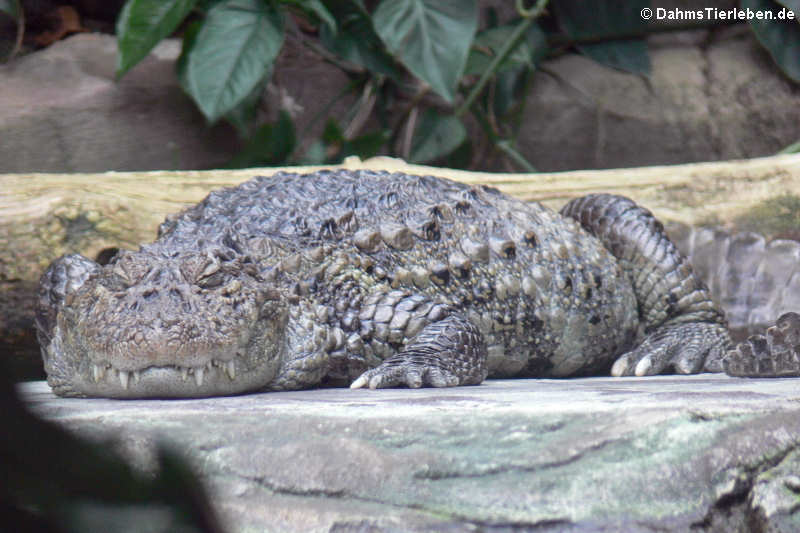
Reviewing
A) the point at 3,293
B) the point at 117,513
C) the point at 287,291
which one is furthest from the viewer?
the point at 3,293

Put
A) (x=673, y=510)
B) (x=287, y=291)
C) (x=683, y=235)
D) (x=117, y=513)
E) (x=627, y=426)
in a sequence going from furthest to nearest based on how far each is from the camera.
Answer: (x=683, y=235)
(x=287, y=291)
(x=627, y=426)
(x=673, y=510)
(x=117, y=513)

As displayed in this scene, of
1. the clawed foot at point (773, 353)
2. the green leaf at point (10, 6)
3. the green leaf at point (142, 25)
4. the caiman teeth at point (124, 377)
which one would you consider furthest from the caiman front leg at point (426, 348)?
the green leaf at point (10, 6)

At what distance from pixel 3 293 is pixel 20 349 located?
262mm

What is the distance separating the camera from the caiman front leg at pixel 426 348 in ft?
8.48

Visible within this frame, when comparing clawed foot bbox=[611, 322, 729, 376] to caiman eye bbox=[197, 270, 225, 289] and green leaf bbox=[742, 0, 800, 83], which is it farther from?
green leaf bbox=[742, 0, 800, 83]

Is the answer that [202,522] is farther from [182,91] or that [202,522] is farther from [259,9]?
[182,91]

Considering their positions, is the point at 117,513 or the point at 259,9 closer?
the point at 117,513

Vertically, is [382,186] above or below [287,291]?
above

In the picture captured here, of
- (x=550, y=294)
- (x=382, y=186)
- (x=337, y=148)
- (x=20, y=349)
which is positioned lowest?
(x=20, y=349)

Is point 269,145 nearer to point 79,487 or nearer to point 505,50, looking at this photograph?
point 505,50

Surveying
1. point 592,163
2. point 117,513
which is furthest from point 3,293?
point 592,163

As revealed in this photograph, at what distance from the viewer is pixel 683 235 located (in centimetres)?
431

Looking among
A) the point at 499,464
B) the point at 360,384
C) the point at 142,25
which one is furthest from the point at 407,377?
the point at 142,25

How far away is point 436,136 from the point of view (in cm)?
596
